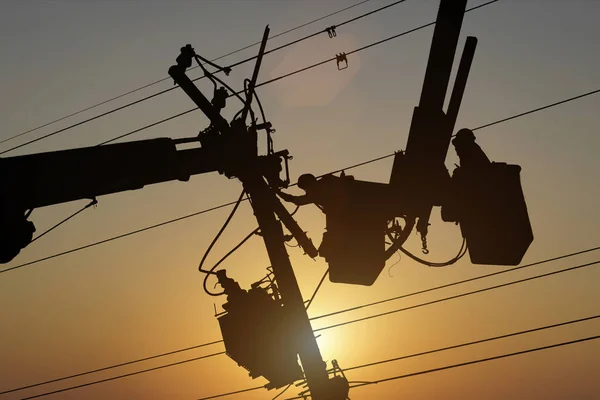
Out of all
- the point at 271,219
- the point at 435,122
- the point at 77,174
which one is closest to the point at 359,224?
the point at 435,122

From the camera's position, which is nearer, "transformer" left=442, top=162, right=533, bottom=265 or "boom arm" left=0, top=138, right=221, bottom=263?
"transformer" left=442, top=162, right=533, bottom=265

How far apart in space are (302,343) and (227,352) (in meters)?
1.08

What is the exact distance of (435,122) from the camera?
4.35m

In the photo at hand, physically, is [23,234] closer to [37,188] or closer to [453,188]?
[37,188]

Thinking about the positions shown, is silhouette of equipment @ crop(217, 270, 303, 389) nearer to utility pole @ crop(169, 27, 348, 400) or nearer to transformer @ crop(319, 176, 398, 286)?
utility pole @ crop(169, 27, 348, 400)

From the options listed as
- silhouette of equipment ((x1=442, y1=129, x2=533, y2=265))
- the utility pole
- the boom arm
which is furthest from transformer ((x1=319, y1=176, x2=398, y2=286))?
the boom arm

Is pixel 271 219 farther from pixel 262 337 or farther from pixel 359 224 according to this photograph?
pixel 359 224

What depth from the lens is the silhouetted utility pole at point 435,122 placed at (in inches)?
161

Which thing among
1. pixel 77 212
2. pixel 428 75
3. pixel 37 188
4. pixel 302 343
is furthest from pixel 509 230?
pixel 77 212

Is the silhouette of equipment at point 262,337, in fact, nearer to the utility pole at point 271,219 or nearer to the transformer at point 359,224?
the utility pole at point 271,219

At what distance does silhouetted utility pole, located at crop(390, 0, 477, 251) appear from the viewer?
13.4 feet

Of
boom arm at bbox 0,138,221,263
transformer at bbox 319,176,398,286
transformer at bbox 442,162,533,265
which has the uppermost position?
boom arm at bbox 0,138,221,263

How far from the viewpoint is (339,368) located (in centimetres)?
725

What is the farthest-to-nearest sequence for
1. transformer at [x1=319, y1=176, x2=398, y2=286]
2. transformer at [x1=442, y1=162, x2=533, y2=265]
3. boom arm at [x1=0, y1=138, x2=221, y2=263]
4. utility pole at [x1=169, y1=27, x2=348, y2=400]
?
1. utility pole at [x1=169, y1=27, x2=348, y2=400]
2. boom arm at [x1=0, y1=138, x2=221, y2=263]
3. transformer at [x1=319, y1=176, x2=398, y2=286]
4. transformer at [x1=442, y1=162, x2=533, y2=265]
